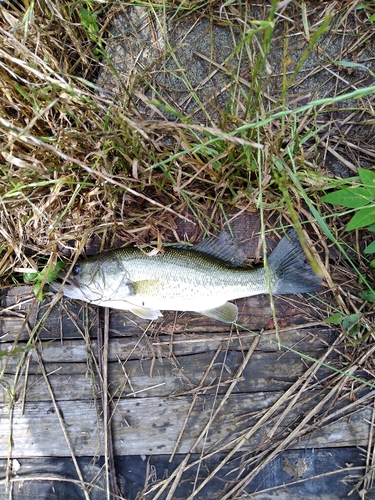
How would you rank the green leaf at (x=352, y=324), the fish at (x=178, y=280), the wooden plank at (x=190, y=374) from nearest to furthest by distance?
the fish at (x=178, y=280)
the green leaf at (x=352, y=324)
the wooden plank at (x=190, y=374)

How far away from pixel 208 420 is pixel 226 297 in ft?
3.39

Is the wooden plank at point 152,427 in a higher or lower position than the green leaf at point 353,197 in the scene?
lower

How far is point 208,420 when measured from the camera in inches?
122

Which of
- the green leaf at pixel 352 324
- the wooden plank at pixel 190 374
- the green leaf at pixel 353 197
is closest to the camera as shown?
the green leaf at pixel 353 197

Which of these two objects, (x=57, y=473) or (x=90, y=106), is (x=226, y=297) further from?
(x=57, y=473)

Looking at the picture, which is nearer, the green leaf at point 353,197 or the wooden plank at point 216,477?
the green leaf at point 353,197

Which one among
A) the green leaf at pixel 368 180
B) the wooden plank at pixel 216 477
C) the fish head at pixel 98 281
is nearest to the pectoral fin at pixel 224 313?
the fish head at pixel 98 281

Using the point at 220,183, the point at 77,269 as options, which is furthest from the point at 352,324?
the point at 77,269

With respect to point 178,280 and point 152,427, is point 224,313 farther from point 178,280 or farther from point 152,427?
point 152,427

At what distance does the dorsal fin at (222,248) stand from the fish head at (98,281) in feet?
2.01

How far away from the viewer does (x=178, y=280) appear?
2885mm

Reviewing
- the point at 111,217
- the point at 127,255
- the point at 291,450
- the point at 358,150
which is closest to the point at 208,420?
the point at 291,450

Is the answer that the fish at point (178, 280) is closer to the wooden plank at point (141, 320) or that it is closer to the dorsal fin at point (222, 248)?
the dorsal fin at point (222, 248)

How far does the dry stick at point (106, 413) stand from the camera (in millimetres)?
3014
